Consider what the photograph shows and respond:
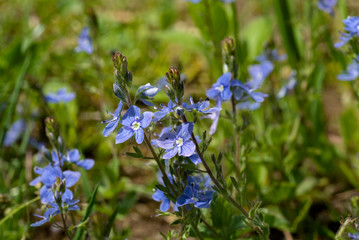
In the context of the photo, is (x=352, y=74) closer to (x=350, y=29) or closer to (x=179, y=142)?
(x=350, y=29)

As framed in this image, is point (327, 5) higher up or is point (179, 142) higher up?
point (327, 5)

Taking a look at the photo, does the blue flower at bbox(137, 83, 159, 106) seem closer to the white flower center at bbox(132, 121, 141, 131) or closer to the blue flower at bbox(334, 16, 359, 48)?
the white flower center at bbox(132, 121, 141, 131)

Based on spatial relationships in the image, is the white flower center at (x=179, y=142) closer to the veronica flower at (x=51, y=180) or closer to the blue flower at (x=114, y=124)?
the blue flower at (x=114, y=124)

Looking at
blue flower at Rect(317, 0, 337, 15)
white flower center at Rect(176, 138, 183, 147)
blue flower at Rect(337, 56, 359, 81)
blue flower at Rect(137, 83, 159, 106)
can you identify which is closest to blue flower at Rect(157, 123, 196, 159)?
white flower center at Rect(176, 138, 183, 147)

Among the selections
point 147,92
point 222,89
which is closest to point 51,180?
point 147,92

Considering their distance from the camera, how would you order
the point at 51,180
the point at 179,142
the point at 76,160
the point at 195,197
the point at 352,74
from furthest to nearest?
1. the point at 352,74
2. the point at 76,160
3. the point at 51,180
4. the point at 195,197
5. the point at 179,142

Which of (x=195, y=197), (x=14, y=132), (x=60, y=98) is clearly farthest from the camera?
(x=14, y=132)
